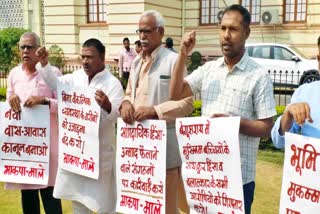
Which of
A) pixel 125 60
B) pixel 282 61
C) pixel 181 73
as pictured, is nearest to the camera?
pixel 181 73

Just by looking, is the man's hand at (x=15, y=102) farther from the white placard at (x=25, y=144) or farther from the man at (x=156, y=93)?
the man at (x=156, y=93)

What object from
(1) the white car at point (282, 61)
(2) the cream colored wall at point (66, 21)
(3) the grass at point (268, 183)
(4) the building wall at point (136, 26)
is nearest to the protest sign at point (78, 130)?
(3) the grass at point (268, 183)

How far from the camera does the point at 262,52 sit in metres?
15.3

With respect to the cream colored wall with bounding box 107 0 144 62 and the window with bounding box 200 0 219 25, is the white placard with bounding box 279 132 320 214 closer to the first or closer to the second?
the cream colored wall with bounding box 107 0 144 62

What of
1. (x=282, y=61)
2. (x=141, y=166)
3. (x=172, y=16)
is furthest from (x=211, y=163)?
(x=172, y=16)

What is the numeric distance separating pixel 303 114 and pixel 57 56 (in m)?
18.5

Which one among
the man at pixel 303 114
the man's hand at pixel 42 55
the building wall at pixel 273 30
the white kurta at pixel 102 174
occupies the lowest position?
the white kurta at pixel 102 174

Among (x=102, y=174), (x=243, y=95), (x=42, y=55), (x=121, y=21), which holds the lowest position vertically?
Answer: (x=102, y=174)

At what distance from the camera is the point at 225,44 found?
3.11 metres

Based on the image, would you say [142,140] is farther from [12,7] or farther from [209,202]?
[12,7]

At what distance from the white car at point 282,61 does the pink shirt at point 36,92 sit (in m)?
10.8

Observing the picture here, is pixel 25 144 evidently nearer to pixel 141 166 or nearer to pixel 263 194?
pixel 141 166

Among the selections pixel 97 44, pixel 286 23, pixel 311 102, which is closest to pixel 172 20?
pixel 286 23

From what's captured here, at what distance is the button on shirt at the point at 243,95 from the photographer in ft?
10.1
